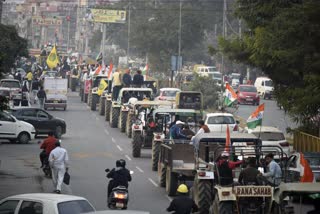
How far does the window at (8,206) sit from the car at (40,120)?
28.8 metres

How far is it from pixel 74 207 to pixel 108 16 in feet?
330

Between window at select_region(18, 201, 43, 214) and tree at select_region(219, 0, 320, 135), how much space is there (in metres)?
16.6

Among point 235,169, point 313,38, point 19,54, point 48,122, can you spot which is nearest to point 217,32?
point 19,54

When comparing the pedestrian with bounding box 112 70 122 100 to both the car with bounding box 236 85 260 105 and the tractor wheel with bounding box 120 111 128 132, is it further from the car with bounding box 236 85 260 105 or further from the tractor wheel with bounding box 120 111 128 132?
the car with bounding box 236 85 260 105

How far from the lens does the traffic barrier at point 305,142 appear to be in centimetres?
4019

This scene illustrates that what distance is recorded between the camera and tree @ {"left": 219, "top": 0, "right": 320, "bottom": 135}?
115 ft

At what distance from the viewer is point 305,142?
4203 centimetres

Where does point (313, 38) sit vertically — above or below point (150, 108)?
above

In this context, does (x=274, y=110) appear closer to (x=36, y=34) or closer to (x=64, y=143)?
(x=64, y=143)

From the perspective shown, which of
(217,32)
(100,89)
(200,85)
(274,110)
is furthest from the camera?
(217,32)

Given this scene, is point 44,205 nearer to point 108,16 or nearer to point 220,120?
point 220,120

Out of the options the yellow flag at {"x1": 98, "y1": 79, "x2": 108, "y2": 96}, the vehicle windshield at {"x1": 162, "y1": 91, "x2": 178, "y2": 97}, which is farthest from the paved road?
the yellow flag at {"x1": 98, "y1": 79, "x2": 108, "y2": 96}

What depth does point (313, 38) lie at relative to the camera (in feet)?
116

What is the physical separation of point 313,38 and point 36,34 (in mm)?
150445
